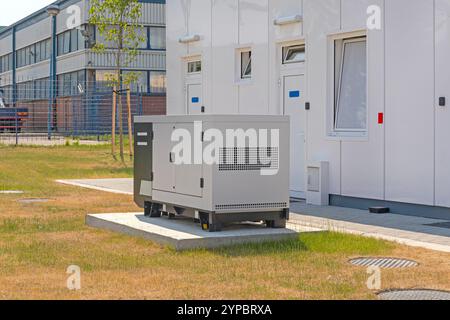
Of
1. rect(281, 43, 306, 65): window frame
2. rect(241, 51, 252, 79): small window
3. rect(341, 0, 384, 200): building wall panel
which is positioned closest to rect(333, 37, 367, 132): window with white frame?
rect(341, 0, 384, 200): building wall panel

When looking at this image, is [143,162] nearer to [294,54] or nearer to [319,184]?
[319,184]

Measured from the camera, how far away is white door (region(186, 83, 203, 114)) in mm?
19594

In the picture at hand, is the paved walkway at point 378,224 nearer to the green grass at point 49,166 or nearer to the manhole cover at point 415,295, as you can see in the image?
the manhole cover at point 415,295

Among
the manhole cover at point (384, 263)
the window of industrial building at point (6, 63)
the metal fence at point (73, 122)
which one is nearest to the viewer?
the manhole cover at point (384, 263)

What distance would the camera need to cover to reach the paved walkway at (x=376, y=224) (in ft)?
35.6

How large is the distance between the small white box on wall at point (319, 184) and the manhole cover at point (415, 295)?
717cm

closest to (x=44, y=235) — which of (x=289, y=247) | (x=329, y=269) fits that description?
(x=289, y=247)

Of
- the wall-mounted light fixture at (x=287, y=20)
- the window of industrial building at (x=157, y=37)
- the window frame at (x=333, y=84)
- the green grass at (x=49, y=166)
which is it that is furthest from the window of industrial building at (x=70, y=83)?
the window frame at (x=333, y=84)

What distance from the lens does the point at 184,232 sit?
34.4 ft

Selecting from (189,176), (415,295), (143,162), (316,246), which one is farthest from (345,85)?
(415,295)

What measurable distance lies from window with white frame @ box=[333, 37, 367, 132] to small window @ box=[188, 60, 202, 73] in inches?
204

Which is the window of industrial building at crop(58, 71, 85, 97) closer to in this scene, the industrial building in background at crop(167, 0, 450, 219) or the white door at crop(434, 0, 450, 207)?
the industrial building in background at crop(167, 0, 450, 219)

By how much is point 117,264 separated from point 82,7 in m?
47.2
